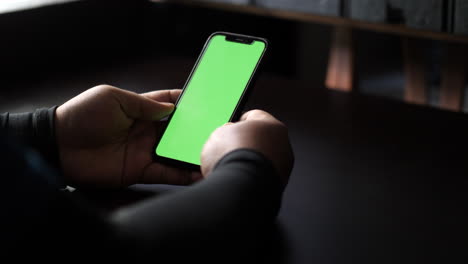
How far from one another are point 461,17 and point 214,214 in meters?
0.89

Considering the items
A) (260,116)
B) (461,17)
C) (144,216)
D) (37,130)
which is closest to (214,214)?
(144,216)

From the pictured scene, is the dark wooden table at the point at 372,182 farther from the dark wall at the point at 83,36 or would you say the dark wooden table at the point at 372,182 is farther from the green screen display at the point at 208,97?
the dark wall at the point at 83,36

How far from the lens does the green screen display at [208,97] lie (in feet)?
1.99

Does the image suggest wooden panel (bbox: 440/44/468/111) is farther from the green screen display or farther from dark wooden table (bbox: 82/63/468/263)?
the green screen display

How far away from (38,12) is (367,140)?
0.72m

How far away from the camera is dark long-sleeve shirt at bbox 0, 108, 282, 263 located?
11.7 inches

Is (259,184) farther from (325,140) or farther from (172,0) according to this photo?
(172,0)

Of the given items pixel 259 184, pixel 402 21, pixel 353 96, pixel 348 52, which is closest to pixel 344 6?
pixel 402 21

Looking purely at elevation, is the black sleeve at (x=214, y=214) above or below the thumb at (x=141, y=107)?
above

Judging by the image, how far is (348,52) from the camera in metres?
1.51

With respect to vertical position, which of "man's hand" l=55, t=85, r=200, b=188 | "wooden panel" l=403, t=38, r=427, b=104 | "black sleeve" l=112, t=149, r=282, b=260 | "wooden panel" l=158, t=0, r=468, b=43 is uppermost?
"black sleeve" l=112, t=149, r=282, b=260

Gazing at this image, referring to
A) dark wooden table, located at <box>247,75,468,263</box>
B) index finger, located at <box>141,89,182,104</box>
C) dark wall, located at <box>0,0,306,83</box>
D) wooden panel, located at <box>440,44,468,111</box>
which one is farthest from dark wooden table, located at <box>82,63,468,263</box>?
wooden panel, located at <box>440,44,468,111</box>

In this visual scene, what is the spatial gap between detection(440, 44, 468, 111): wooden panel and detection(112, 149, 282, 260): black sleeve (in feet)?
3.63

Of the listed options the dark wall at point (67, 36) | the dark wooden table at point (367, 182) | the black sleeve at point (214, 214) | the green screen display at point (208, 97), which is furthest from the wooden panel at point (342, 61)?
the black sleeve at point (214, 214)
